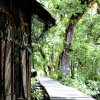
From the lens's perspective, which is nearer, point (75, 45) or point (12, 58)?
point (12, 58)

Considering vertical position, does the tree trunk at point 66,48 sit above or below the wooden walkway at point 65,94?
above

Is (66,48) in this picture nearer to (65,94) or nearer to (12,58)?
(65,94)

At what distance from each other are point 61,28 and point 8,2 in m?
15.1

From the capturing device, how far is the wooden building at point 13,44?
255 inches

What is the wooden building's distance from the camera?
6.47 meters

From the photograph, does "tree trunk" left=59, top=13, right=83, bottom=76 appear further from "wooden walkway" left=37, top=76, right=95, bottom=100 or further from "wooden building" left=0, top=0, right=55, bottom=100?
"wooden building" left=0, top=0, right=55, bottom=100

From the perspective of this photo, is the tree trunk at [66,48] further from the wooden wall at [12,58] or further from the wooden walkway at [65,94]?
the wooden wall at [12,58]

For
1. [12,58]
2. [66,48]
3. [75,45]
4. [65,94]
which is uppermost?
[75,45]

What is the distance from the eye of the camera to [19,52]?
795 cm

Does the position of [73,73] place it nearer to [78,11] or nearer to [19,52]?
[78,11]

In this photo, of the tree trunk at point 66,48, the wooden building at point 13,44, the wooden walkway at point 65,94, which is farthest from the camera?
the tree trunk at point 66,48

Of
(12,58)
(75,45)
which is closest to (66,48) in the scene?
(75,45)

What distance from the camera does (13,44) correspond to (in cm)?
741

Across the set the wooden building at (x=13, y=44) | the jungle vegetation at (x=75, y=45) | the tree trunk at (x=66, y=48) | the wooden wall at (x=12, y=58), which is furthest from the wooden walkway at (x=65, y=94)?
the tree trunk at (x=66, y=48)
